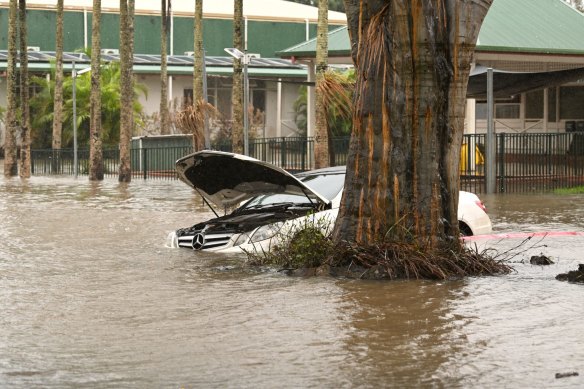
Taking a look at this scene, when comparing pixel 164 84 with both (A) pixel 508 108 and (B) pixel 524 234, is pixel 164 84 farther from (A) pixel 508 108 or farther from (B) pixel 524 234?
(B) pixel 524 234

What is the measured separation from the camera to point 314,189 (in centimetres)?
1600

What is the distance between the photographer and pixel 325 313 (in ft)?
35.8

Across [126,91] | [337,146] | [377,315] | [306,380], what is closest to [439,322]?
[377,315]

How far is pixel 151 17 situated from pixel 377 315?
5385 centimetres

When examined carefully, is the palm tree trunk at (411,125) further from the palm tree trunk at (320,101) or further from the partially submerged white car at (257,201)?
the palm tree trunk at (320,101)

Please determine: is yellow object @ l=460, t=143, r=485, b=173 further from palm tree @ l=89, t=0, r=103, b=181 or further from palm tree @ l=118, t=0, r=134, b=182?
palm tree @ l=89, t=0, r=103, b=181

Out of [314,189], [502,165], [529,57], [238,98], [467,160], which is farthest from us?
[529,57]

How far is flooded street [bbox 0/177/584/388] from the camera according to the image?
829 cm

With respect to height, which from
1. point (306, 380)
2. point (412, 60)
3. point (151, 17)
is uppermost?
point (151, 17)

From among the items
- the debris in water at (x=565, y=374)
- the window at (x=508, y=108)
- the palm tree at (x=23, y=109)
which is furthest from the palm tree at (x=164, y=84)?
the debris in water at (x=565, y=374)

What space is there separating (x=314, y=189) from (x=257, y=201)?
2.86 ft

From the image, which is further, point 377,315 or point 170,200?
point 170,200

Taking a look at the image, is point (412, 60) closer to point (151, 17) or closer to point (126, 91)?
point (126, 91)

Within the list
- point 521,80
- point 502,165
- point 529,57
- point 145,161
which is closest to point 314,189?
point 502,165
